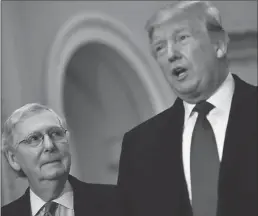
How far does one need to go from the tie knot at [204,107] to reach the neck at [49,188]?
1.62ft

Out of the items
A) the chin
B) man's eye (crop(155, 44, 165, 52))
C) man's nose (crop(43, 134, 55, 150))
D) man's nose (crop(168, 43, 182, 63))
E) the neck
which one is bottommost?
the neck

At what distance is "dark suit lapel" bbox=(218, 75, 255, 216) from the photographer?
4.62ft

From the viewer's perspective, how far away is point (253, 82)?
163 centimetres

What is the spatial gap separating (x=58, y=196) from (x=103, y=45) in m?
0.53

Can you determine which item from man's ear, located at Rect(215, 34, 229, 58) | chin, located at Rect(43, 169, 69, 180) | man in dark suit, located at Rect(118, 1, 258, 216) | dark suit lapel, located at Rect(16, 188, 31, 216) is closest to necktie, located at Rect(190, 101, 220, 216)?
man in dark suit, located at Rect(118, 1, 258, 216)

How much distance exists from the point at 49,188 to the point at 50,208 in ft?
0.21

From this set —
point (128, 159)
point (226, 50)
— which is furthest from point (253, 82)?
point (128, 159)

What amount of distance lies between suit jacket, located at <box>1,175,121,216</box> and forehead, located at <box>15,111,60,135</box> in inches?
7.3

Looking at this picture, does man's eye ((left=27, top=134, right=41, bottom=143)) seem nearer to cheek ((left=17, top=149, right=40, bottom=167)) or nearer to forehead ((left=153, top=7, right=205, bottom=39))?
cheek ((left=17, top=149, right=40, bottom=167))

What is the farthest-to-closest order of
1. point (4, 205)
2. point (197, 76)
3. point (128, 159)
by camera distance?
point (4, 205)
point (128, 159)
point (197, 76)

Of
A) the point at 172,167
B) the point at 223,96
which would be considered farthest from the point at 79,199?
the point at 223,96

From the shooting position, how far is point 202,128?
148 centimetres

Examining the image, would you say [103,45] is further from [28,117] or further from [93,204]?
[93,204]

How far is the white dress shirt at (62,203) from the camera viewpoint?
1.63 metres
